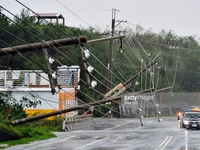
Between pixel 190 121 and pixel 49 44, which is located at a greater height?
pixel 49 44

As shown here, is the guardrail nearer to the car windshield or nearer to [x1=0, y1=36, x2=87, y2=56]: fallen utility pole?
the car windshield

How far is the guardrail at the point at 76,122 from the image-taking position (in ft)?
140

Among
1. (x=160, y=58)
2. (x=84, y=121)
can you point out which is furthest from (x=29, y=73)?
(x=160, y=58)

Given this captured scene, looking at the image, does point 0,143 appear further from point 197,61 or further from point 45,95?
point 197,61

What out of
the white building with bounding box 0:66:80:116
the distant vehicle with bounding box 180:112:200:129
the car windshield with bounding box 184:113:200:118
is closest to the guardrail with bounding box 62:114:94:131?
the white building with bounding box 0:66:80:116

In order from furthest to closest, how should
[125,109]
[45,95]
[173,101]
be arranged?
[173,101] → [125,109] → [45,95]

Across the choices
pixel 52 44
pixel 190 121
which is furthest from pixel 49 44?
pixel 190 121

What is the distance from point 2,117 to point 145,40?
72.5 m

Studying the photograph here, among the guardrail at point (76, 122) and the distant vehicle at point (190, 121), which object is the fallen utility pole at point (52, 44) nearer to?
the guardrail at point (76, 122)

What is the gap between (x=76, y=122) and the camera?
4591 cm

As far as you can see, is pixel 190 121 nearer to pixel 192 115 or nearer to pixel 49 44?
pixel 192 115

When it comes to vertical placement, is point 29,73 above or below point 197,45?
below

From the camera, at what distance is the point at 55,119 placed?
148 feet

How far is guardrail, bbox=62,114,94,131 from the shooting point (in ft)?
140
